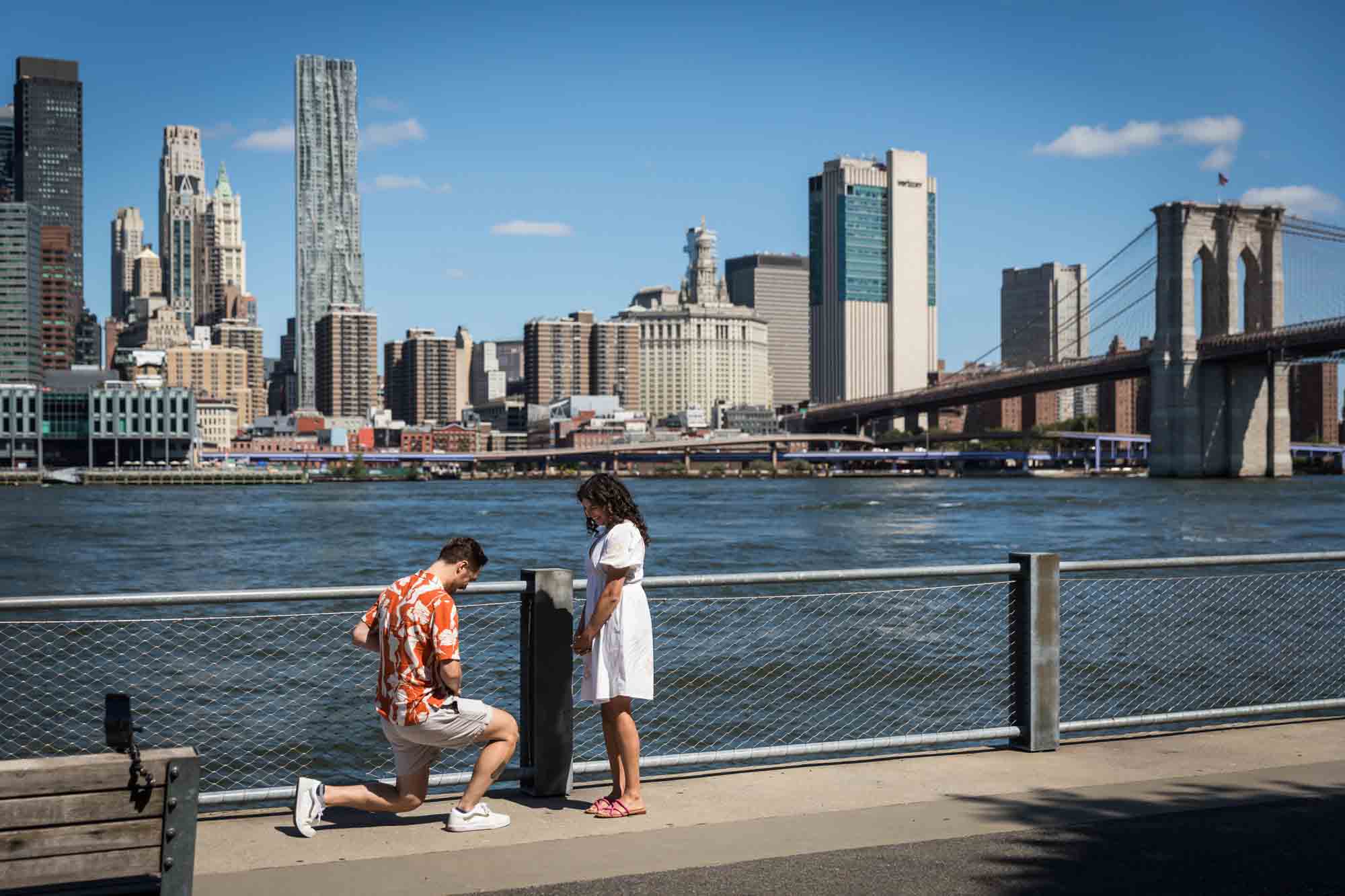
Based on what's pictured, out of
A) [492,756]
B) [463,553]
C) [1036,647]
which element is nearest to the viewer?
[463,553]

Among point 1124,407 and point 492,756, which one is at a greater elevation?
point 1124,407

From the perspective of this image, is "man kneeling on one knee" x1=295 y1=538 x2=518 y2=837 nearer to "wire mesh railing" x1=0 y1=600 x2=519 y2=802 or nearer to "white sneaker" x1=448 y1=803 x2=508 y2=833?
"white sneaker" x1=448 y1=803 x2=508 y2=833

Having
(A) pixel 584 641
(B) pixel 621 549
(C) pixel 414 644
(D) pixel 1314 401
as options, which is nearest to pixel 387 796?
(C) pixel 414 644

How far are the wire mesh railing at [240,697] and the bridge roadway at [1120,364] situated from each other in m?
63.5

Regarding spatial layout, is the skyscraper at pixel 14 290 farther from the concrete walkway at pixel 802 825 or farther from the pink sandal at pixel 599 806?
the pink sandal at pixel 599 806

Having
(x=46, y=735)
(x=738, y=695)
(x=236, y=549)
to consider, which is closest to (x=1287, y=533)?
(x=236, y=549)

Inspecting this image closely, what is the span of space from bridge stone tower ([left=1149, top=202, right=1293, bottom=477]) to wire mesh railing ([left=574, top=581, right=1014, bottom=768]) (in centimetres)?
6814

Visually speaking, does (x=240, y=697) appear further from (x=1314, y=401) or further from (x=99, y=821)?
(x=1314, y=401)

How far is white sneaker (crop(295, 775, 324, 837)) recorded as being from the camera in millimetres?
5445

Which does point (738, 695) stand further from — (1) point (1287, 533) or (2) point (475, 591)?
(1) point (1287, 533)

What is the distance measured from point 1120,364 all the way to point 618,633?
8575 cm

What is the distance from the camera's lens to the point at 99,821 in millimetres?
3457

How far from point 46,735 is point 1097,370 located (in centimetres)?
7749

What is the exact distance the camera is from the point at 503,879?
495 centimetres
